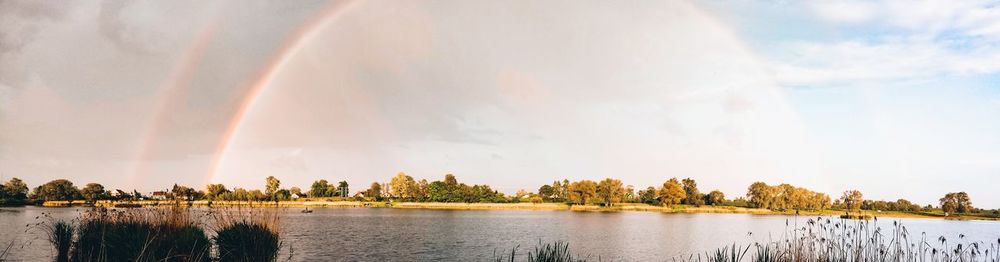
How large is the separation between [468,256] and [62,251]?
68.1 ft

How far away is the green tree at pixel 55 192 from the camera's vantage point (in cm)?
15275

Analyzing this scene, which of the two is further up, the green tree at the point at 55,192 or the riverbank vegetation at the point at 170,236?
the riverbank vegetation at the point at 170,236

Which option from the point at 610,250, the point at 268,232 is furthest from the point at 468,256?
the point at 268,232

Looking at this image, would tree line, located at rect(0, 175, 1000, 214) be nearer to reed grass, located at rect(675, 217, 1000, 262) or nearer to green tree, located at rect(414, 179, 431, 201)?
green tree, located at rect(414, 179, 431, 201)

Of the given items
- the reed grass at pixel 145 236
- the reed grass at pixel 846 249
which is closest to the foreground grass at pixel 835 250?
the reed grass at pixel 846 249

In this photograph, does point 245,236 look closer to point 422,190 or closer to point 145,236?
point 145,236

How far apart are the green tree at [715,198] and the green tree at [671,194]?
18.1m

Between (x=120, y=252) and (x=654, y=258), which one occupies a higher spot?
(x=120, y=252)

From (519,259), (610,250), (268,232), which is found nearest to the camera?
(268,232)

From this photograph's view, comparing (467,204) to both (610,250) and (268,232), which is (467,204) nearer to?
(610,250)

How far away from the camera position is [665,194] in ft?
513

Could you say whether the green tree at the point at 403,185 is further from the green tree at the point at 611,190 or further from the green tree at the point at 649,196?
the green tree at the point at 649,196

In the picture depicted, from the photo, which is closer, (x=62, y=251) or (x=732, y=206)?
(x=62, y=251)

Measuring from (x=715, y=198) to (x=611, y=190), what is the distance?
3558cm
